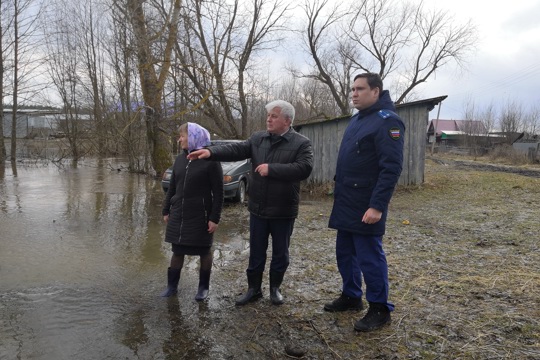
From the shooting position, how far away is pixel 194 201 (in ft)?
12.3

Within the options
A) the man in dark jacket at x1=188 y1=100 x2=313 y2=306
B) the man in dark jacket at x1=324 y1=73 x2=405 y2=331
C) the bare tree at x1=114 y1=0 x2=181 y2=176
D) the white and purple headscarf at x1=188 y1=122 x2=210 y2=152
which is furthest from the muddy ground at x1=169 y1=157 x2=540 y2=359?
the bare tree at x1=114 y1=0 x2=181 y2=176

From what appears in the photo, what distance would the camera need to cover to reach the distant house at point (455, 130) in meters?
46.3

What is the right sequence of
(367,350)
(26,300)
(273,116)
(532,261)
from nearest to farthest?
(367,350)
(273,116)
(26,300)
(532,261)

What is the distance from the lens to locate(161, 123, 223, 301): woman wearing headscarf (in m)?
3.75

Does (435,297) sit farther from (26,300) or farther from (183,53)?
(183,53)

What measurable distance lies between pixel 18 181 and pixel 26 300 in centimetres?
1113

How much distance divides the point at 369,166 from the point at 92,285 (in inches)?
125

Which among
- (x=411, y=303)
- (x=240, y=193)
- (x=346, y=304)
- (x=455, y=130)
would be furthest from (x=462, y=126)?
(x=346, y=304)

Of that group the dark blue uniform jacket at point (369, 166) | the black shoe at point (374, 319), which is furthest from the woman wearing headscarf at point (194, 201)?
the black shoe at point (374, 319)

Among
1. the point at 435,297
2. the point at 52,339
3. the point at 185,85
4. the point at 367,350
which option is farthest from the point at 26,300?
the point at 185,85

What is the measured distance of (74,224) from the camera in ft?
23.5

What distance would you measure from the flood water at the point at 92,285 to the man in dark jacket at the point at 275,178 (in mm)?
804

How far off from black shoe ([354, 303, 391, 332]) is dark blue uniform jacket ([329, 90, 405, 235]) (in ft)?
2.06

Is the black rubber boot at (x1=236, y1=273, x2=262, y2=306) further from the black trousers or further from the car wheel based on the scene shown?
the car wheel
